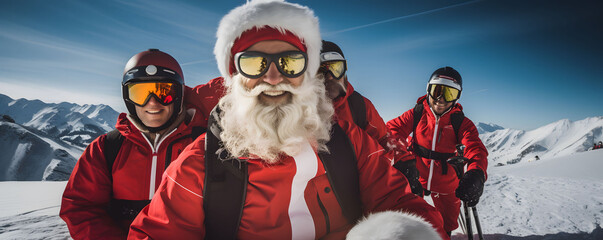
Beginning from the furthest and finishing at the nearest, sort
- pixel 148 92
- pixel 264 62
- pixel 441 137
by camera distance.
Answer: pixel 441 137
pixel 148 92
pixel 264 62

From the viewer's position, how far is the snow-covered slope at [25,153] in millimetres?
40688

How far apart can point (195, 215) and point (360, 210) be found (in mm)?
896

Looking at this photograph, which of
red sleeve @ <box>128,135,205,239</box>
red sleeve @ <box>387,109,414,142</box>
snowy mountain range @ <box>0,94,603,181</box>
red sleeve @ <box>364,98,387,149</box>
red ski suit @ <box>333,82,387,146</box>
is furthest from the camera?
snowy mountain range @ <box>0,94,603,181</box>

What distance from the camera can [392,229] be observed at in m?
1.05

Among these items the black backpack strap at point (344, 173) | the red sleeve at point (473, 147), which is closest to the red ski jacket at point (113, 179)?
the black backpack strap at point (344, 173)

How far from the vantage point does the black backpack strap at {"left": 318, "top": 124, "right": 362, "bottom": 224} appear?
153cm

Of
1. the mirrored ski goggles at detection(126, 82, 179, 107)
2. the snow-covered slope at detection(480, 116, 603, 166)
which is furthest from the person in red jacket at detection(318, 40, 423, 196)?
the snow-covered slope at detection(480, 116, 603, 166)

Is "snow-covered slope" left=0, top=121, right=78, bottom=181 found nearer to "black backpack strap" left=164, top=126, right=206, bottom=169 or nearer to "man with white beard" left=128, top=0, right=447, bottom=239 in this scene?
"black backpack strap" left=164, top=126, right=206, bottom=169

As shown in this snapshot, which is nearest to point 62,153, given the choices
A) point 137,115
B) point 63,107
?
point 137,115

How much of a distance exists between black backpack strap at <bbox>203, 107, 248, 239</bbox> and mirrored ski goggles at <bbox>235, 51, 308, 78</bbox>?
48 centimetres

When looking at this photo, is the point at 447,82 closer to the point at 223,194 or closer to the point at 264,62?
the point at 264,62

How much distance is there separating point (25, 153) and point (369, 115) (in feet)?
195

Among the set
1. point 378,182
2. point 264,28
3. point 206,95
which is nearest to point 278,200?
point 378,182

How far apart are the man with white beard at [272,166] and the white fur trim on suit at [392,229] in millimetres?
228
